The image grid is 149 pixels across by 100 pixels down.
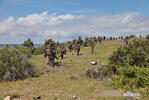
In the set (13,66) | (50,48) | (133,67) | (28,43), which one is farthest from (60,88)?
(28,43)

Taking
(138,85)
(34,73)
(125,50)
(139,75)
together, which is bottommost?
(34,73)

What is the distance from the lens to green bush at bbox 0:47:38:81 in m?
19.7

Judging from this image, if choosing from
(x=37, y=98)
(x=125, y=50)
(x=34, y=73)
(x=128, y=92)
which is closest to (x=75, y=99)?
(x=37, y=98)

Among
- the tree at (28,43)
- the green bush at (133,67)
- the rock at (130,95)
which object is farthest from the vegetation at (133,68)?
the tree at (28,43)

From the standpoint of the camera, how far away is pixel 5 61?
20.9 m

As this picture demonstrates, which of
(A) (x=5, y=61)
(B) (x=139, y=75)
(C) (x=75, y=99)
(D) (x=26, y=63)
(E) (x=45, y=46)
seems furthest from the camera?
(E) (x=45, y=46)

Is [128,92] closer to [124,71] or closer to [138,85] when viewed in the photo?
[138,85]

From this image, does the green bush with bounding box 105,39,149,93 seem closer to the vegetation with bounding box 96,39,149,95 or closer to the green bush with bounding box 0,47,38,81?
the vegetation with bounding box 96,39,149,95

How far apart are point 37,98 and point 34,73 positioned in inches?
503

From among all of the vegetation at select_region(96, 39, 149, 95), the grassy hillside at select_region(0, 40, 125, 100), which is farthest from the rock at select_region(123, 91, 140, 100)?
the grassy hillside at select_region(0, 40, 125, 100)

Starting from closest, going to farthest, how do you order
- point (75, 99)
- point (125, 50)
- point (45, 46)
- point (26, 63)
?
point (75, 99) < point (125, 50) < point (26, 63) < point (45, 46)

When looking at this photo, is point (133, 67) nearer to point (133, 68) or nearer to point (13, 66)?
point (133, 68)

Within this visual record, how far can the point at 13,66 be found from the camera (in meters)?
20.3

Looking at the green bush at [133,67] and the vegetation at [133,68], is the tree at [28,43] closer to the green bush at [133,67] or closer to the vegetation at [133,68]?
the vegetation at [133,68]
